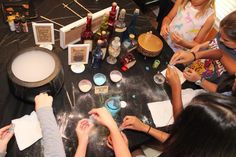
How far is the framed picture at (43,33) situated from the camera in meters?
1.82

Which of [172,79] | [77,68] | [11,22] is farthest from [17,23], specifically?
[172,79]

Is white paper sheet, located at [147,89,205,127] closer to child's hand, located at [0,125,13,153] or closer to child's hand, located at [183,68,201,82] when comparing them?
child's hand, located at [183,68,201,82]

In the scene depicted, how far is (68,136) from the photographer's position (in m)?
1.58

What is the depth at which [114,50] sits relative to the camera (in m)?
1.94

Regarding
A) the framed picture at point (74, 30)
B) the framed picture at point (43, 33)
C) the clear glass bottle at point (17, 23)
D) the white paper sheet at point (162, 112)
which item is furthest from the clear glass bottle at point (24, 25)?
the white paper sheet at point (162, 112)

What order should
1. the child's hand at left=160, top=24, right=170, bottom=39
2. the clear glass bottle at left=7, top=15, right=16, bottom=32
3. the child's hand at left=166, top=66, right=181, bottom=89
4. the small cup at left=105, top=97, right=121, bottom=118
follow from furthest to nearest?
the child's hand at left=160, top=24, right=170, bottom=39, the clear glass bottle at left=7, top=15, right=16, bottom=32, the child's hand at left=166, top=66, right=181, bottom=89, the small cup at left=105, top=97, right=121, bottom=118

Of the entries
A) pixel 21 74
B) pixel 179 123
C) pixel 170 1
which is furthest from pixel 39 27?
pixel 170 1

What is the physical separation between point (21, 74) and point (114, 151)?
27.9 inches

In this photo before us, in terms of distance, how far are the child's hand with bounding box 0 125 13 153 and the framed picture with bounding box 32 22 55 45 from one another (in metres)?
0.69

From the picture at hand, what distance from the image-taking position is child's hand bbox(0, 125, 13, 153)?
4.59ft

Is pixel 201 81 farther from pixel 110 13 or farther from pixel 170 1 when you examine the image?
pixel 170 1

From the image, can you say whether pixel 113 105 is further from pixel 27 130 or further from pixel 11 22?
pixel 11 22

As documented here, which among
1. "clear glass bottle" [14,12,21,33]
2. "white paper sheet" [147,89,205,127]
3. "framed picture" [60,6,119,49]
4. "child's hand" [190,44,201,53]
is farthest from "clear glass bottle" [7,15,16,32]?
"child's hand" [190,44,201,53]

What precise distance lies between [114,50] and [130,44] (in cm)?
23
